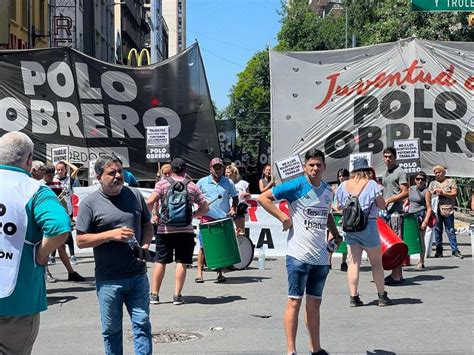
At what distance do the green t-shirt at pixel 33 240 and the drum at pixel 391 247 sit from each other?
22.9ft

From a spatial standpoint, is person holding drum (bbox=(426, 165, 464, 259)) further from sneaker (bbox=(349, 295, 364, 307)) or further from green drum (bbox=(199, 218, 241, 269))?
sneaker (bbox=(349, 295, 364, 307))

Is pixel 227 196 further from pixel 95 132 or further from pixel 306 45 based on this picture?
pixel 306 45

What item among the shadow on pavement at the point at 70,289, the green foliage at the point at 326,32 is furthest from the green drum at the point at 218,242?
the green foliage at the point at 326,32

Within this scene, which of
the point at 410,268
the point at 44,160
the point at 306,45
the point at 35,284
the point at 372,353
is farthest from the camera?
the point at 306,45

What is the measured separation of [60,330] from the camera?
880 cm

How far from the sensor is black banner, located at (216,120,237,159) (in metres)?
44.3

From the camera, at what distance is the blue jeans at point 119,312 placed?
6176 millimetres

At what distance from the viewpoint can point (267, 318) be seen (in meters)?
9.40

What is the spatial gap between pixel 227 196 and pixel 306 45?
5273cm

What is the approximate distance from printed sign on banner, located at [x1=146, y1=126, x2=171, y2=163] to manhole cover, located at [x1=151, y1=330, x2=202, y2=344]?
1012 cm

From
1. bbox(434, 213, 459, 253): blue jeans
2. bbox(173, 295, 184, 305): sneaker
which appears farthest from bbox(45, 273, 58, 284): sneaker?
bbox(434, 213, 459, 253): blue jeans

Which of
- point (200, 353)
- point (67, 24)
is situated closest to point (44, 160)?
point (200, 353)

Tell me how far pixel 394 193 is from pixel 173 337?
538 centimetres

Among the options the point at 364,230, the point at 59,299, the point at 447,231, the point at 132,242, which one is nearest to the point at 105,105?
the point at 447,231
